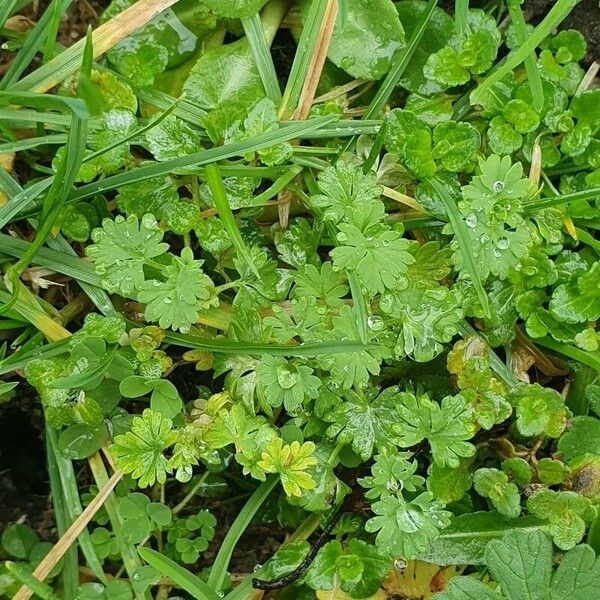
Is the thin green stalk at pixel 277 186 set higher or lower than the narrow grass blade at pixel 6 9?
lower

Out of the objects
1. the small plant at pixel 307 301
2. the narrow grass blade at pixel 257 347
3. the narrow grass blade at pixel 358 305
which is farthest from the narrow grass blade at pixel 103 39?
the narrow grass blade at pixel 358 305

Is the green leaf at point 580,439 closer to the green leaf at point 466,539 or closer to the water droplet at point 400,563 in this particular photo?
the green leaf at point 466,539

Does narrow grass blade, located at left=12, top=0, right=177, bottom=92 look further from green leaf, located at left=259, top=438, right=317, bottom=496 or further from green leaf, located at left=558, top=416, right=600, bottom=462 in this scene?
green leaf, located at left=558, top=416, right=600, bottom=462

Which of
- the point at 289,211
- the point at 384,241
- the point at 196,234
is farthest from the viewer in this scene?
the point at 289,211

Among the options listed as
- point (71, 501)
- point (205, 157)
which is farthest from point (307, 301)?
point (71, 501)

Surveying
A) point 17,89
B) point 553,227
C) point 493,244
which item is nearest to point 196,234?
point 17,89

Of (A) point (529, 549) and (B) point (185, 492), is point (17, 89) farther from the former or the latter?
(A) point (529, 549)
